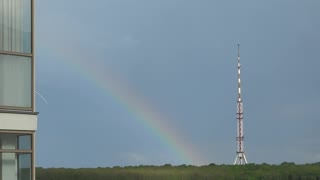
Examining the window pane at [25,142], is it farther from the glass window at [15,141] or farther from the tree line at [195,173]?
the tree line at [195,173]

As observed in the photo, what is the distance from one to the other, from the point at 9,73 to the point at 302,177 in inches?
1008

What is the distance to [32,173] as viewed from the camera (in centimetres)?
1767

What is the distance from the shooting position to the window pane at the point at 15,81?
56.9ft

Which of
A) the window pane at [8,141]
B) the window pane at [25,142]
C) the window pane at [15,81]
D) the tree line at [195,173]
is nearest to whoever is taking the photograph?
the window pane at [8,141]

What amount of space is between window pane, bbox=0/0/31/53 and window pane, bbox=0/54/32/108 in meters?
0.31

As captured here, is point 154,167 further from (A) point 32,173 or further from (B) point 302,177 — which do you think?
(A) point 32,173

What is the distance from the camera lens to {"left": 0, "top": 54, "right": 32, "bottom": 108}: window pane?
1733 cm

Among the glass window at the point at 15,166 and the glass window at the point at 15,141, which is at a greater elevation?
the glass window at the point at 15,141

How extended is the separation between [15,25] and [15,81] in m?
1.53

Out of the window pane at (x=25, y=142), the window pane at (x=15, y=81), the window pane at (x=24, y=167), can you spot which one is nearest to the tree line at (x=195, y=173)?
the window pane at (x=24, y=167)

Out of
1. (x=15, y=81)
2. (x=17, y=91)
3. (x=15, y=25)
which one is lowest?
(x=17, y=91)

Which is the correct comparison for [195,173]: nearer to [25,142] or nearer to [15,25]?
[25,142]

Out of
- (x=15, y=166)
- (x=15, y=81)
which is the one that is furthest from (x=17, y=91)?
(x=15, y=166)

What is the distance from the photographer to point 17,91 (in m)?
17.5
